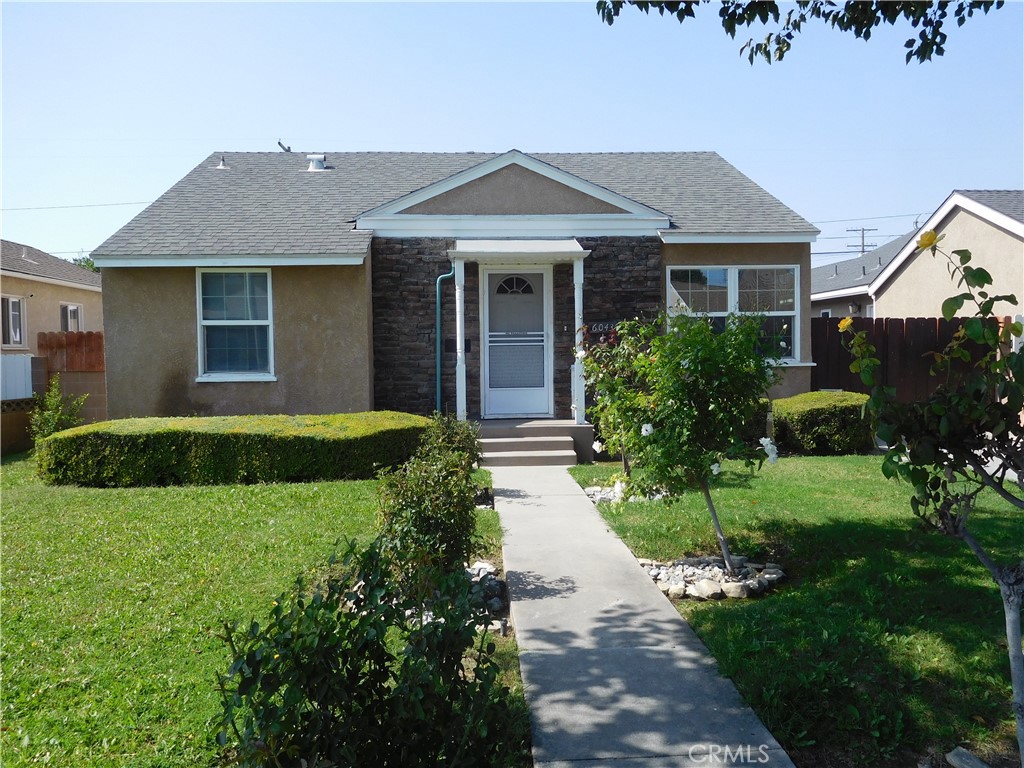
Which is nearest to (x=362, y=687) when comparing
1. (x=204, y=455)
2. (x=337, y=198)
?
(x=204, y=455)

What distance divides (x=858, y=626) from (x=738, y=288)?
8970mm

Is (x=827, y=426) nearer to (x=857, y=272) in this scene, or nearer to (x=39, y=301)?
(x=857, y=272)

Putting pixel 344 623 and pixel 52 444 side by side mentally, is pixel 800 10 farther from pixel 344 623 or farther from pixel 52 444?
pixel 52 444

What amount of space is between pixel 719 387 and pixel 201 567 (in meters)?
4.31

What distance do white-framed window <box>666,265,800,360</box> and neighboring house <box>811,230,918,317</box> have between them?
452 inches

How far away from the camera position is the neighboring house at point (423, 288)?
484 inches

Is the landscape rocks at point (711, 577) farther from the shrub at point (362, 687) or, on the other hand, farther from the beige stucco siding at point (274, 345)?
the beige stucco siding at point (274, 345)

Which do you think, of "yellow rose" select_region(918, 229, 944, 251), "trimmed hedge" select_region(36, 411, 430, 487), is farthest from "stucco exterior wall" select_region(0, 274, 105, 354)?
"yellow rose" select_region(918, 229, 944, 251)

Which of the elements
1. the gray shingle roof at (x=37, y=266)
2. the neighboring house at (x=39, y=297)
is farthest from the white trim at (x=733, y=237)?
the gray shingle roof at (x=37, y=266)

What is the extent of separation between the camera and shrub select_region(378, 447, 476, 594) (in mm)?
5366

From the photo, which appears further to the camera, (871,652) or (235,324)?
(235,324)

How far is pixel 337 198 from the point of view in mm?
14367

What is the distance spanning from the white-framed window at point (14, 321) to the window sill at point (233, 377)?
9283 millimetres

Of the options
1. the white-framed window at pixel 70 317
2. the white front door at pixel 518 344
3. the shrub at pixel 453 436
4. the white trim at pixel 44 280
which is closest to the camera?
the shrub at pixel 453 436
